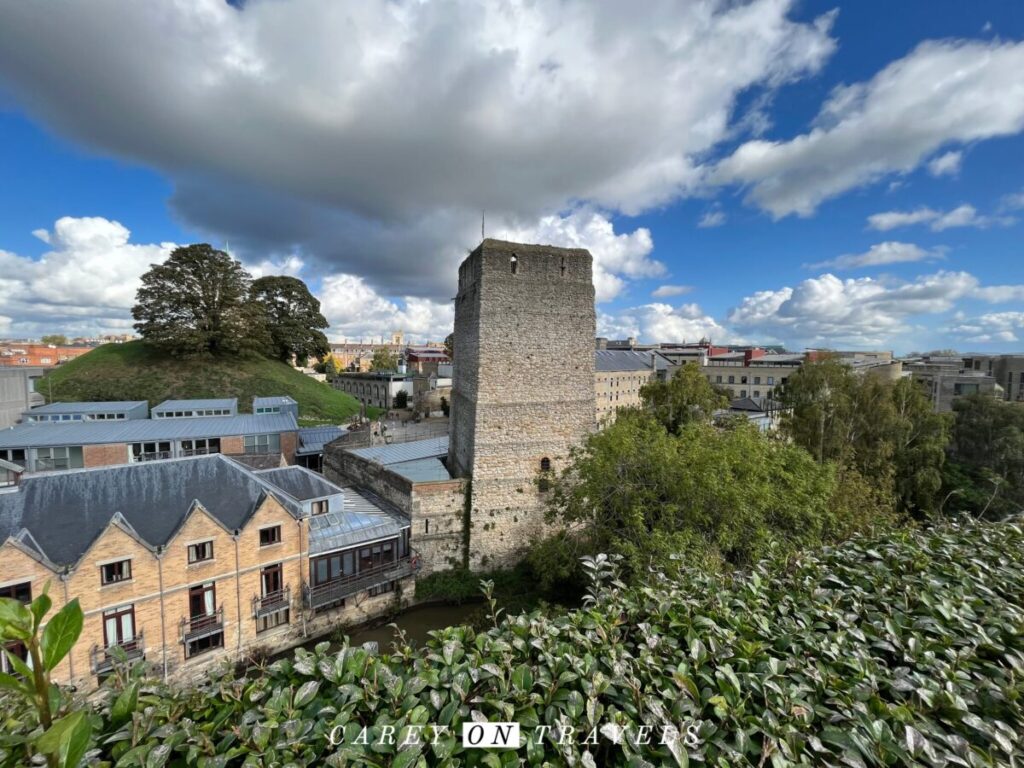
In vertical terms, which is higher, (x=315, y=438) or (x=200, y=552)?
(x=315, y=438)

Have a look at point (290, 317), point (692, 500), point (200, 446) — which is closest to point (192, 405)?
point (200, 446)

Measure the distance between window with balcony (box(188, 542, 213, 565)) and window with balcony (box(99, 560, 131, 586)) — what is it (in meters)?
1.15

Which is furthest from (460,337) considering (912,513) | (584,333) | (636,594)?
(912,513)

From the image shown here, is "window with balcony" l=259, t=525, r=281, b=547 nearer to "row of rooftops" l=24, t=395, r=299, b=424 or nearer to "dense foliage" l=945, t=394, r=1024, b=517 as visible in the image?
"row of rooftops" l=24, t=395, r=299, b=424

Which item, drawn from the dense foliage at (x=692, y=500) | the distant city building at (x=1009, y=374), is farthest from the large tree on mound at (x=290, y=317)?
the distant city building at (x=1009, y=374)

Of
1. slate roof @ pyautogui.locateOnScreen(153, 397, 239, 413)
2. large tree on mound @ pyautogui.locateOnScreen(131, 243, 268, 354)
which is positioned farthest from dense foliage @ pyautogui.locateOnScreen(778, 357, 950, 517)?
large tree on mound @ pyautogui.locateOnScreen(131, 243, 268, 354)

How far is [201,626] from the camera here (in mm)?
10859

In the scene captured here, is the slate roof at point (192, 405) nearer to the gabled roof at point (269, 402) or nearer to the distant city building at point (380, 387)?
the gabled roof at point (269, 402)

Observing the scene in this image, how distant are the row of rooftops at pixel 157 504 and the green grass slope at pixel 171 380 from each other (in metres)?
20.7

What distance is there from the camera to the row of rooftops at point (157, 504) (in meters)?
9.84

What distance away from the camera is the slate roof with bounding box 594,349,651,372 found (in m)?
43.8

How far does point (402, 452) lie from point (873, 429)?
20.4 metres

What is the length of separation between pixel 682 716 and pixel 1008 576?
392cm

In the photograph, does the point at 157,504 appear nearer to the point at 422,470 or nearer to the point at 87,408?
the point at 422,470
